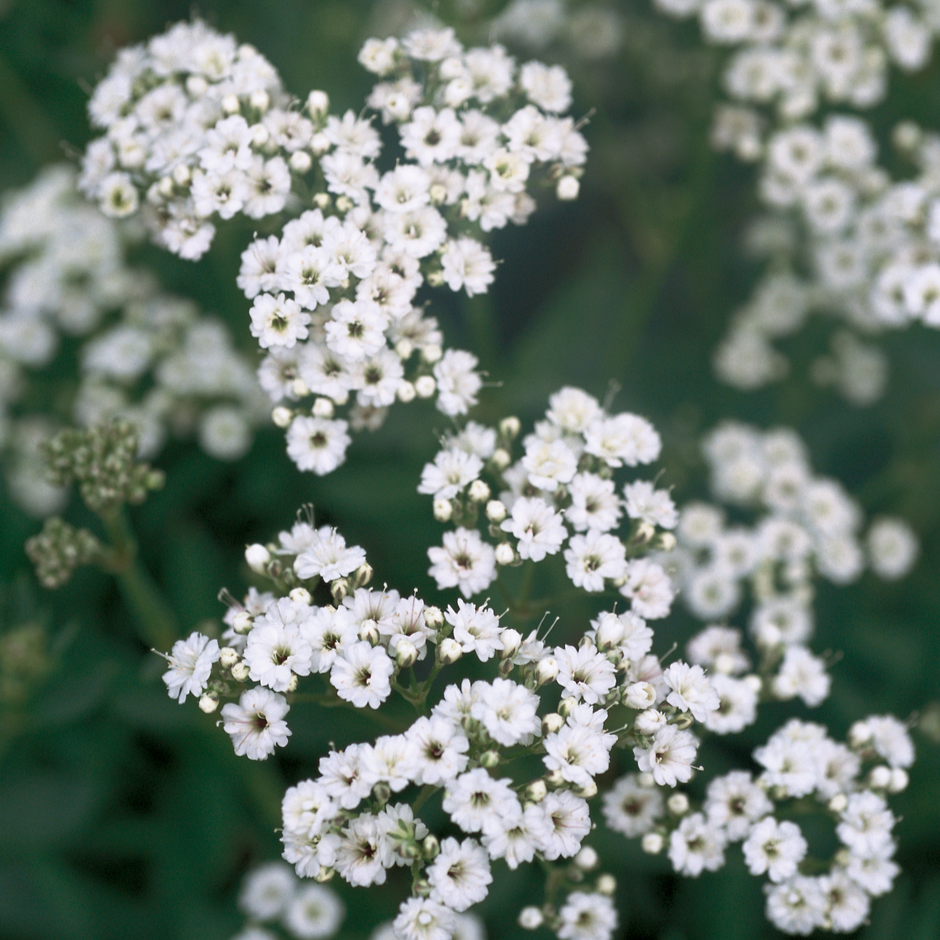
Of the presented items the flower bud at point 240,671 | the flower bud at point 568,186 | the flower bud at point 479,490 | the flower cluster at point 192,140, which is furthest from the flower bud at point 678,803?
the flower cluster at point 192,140

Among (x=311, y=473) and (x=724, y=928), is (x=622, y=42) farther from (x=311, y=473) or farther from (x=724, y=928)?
(x=724, y=928)

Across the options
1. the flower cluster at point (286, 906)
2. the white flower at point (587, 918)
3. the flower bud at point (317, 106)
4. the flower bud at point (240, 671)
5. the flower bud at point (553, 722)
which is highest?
the flower bud at point (317, 106)

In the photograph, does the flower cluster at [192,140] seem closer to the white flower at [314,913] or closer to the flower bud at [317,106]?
the flower bud at [317,106]

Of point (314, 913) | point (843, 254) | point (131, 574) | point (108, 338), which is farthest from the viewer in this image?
point (843, 254)

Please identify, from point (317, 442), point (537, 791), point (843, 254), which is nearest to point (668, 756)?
point (537, 791)

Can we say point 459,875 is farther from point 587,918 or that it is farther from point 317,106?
point 317,106

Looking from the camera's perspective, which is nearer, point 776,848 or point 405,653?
point 405,653
